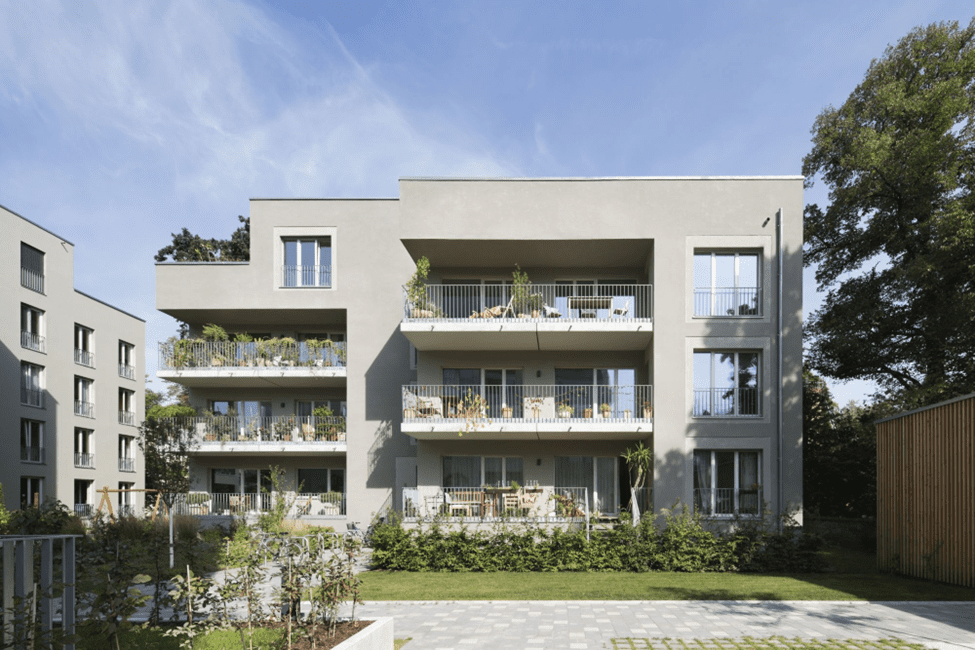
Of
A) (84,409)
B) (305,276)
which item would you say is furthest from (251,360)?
(84,409)

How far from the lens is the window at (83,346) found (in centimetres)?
3262

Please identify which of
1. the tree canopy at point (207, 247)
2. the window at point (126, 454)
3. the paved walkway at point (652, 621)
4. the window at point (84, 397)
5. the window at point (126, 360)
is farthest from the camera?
the tree canopy at point (207, 247)

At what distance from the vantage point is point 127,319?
37312 mm

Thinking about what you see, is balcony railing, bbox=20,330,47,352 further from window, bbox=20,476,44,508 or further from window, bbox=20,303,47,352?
window, bbox=20,476,44,508

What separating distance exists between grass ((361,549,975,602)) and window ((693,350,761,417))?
4.48m

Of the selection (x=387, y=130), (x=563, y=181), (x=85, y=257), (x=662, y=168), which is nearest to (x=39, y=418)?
(x=85, y=257)

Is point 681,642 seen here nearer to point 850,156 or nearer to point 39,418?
point 850,156

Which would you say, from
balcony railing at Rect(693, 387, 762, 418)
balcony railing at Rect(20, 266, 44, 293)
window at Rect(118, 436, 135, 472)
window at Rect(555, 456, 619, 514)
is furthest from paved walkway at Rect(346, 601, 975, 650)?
window at Rect(118, 436, 135, 472)

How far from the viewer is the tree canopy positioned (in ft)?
133

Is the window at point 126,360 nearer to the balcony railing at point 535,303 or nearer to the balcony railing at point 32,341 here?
the balcony railing at point 32,341

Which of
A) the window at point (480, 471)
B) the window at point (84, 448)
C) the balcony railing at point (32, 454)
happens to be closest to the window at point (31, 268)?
the balcony railing at point (32, 454)

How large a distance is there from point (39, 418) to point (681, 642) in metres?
30.3

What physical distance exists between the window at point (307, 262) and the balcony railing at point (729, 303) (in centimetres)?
1211

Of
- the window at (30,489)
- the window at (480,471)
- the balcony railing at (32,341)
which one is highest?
the balcony railing at (32,341)
